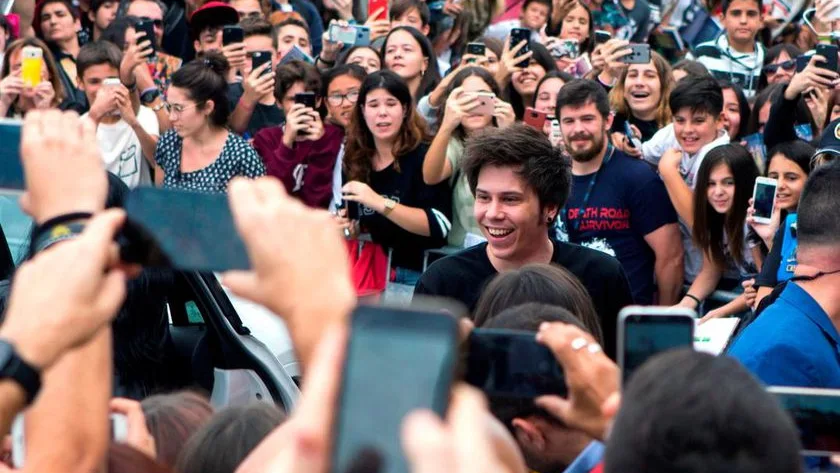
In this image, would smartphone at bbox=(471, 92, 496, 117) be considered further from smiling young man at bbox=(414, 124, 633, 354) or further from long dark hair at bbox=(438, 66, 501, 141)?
smiling young man at bbox=(414, 124, 633, 354)

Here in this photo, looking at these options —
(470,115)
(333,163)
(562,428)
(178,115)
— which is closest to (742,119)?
(470,115)

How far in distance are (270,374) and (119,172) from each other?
11.4 ft

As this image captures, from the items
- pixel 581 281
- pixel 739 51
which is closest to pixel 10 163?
pixel 581 281

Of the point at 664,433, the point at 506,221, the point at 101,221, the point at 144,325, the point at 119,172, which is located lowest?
the point at 119,172

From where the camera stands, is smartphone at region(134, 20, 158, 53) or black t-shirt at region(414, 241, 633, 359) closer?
black t-shirt at region(414, 241, 633, 359)

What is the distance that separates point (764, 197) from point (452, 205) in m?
1.84

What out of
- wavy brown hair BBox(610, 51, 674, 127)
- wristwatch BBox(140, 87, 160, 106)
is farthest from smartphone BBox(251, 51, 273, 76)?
wavy brown hair BBox(610, 51, 674, 127)

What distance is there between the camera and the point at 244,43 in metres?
10.1

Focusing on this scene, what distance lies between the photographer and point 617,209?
7504mm

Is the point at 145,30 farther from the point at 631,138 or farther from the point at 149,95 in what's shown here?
the point at 631,138

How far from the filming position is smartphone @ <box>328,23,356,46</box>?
10489 mm

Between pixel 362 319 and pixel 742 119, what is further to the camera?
pixel 742 119

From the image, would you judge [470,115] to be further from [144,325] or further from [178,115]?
[144,325]

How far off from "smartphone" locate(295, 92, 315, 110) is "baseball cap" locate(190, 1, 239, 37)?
2.73m
